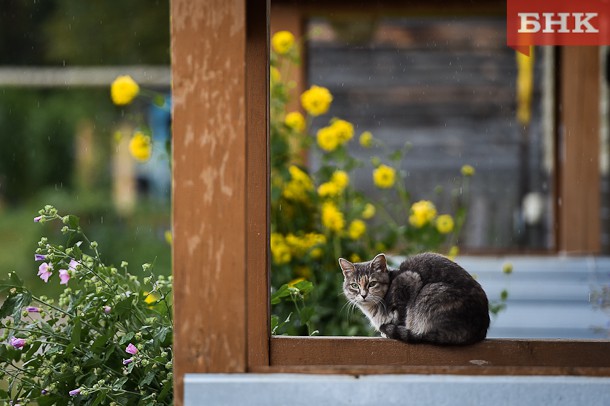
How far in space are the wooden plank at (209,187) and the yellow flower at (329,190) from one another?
1.99m

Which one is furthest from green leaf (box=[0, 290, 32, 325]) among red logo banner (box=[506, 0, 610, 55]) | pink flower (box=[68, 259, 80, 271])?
red logo banner (box=[506, 0, 610, 55])

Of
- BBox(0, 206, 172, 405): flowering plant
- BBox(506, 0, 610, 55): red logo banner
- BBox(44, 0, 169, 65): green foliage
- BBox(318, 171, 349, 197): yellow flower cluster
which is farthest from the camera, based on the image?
BBox(44, 0, 169, 65): green foliage

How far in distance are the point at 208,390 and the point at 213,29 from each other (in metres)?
0.79

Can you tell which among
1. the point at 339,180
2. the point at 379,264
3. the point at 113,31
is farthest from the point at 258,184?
the point at 113,31

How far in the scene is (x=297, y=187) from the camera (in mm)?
4156

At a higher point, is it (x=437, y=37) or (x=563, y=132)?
(x=437, y=37)

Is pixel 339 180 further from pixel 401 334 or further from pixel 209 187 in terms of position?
pixel 209 187

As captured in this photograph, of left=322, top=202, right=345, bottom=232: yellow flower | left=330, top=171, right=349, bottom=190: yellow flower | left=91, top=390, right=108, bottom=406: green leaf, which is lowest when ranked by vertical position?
left=91, top=390, right=108, bottom=406: green leaf

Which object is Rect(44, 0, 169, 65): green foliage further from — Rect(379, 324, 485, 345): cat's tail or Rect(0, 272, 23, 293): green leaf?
Rect(379, 324, 485, 345): cat's tail

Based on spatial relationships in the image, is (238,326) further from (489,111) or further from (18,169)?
(18,169)

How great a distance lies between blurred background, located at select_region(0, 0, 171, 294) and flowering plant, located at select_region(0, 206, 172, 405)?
877 cm

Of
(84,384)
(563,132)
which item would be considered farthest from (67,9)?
(84,384)

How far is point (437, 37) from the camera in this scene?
7.88 metres

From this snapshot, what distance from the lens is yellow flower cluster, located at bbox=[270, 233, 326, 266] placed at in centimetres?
402
